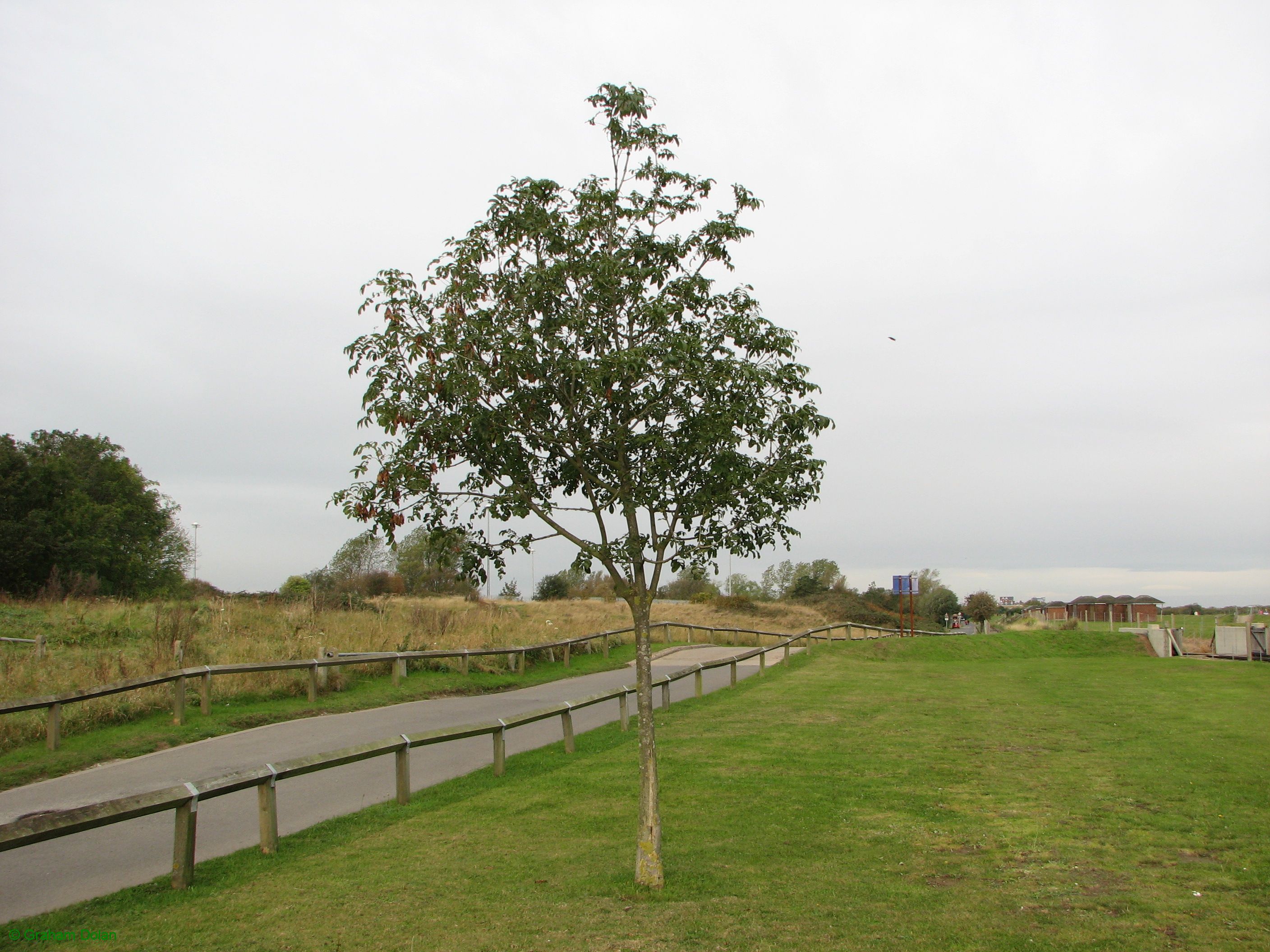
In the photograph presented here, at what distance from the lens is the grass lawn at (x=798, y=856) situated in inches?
226

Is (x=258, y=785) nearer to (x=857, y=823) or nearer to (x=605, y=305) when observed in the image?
(x=605, y=305)

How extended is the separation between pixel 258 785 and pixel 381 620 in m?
17.9

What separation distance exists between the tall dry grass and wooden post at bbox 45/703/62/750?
53 centimetres

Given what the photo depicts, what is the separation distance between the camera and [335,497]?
22.4ft

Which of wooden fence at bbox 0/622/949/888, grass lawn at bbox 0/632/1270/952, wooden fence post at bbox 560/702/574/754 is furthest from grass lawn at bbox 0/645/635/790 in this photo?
wooden fence post at bbox 560/702/574/754

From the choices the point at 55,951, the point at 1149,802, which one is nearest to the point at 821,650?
the point at 1149,802

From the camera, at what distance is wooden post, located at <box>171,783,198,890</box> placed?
656 cm

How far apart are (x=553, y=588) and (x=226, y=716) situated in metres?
52.9

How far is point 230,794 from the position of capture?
9281 millimetres

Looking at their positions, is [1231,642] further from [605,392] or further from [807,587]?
[807,587]

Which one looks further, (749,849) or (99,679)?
(99,679)

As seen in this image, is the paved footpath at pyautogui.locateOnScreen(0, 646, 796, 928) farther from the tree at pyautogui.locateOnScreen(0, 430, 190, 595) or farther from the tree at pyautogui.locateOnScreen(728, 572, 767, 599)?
the tree at pyautogui.locateOnScreen(728, 572, 767, 599)

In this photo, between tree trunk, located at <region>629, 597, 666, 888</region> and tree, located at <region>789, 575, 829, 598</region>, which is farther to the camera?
tree, located at <region>789, 575, 829, 598</region>

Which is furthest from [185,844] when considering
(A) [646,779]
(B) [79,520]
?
(B) [79,520]
